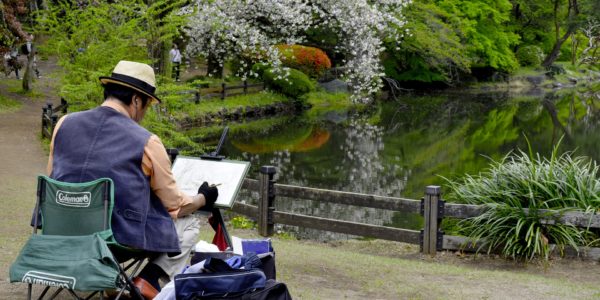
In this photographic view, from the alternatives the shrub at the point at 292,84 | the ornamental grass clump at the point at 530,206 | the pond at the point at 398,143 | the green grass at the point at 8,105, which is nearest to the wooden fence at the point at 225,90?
the shrub at the point at 292,84

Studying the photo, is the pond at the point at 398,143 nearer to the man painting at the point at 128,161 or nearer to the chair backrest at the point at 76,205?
the man painting at the point at 128,161

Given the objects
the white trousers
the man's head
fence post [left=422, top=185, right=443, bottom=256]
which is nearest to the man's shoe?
the white trousers

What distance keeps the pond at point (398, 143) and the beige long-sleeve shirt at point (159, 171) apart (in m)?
7.52

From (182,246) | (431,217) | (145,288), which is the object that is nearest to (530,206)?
(431,217)

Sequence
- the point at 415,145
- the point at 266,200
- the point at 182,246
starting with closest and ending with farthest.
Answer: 1. the point at 182,246
2. the point at 266,200
3. the point at 415,145

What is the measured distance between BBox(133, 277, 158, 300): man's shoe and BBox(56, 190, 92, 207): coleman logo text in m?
0.67

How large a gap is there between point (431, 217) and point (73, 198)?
19.0ft

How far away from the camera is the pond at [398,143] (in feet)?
56.4

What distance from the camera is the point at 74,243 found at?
4336 mm

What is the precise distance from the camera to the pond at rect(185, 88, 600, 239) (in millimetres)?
17203

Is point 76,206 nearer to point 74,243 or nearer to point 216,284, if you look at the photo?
point 74,243

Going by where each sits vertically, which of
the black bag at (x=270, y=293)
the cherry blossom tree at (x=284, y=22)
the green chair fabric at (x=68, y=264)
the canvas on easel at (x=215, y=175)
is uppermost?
the cherry blossom tree at (x=284, y=22)

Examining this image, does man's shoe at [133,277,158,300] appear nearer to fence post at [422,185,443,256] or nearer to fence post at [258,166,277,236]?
fence post at [422,185,443,256]

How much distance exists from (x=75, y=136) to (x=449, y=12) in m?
43.7
